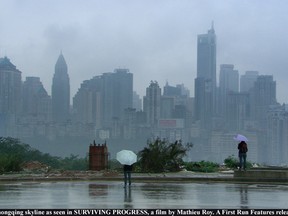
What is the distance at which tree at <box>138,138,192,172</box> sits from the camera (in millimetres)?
32156

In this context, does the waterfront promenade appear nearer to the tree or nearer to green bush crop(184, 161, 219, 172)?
the tree

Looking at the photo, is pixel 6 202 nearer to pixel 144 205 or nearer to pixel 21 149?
pixel 144 205

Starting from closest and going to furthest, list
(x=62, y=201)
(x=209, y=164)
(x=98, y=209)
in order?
(x=98, y=209) → (x=62, y=201) → (x=209, y=164)

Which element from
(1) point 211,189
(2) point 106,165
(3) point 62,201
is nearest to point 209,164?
(2) point 106,165

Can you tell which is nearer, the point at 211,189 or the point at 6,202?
the point at 6,202

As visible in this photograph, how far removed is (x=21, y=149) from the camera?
89688 millimetres

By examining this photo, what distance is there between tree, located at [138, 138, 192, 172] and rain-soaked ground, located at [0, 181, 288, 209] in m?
10.8

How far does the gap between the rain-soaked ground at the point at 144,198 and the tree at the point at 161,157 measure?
35.3ft

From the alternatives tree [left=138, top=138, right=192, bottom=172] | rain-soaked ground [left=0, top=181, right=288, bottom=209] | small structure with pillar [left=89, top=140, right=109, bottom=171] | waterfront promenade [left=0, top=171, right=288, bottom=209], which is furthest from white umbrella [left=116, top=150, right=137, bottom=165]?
small structure with pillar [left=89, top=140, right=109, bottom=171]

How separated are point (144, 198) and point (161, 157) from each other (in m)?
15.3

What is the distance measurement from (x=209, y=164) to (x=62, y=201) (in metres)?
19.6
